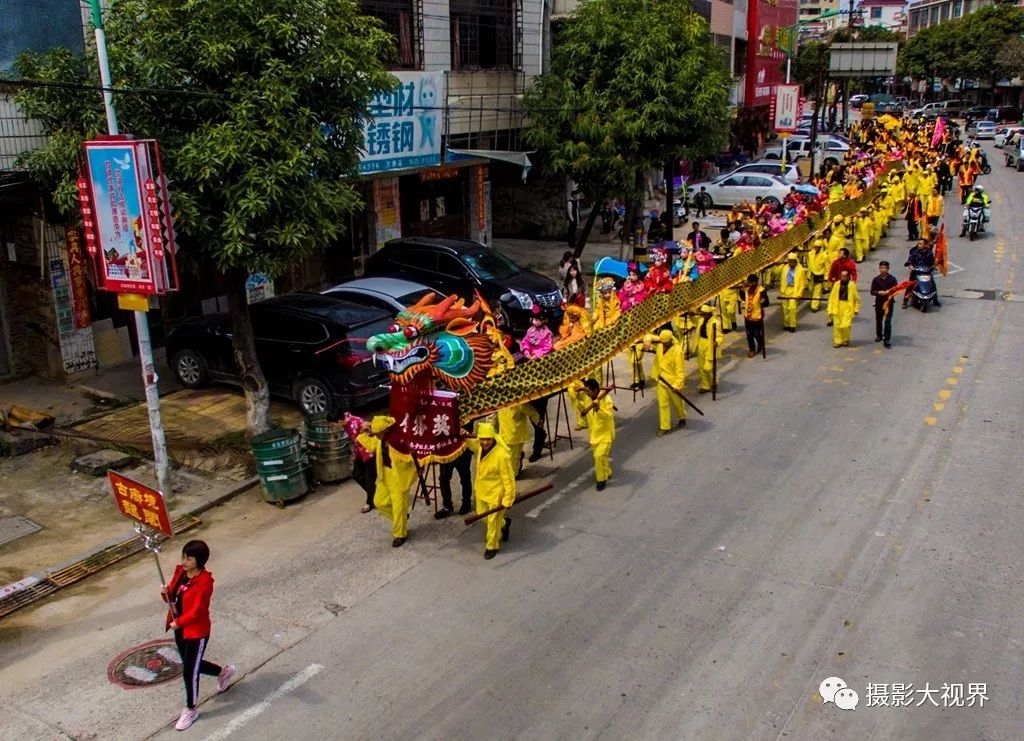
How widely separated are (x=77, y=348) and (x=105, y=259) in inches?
184

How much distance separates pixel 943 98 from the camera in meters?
100

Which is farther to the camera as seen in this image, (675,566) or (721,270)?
(721,270)

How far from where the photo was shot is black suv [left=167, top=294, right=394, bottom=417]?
12.6m

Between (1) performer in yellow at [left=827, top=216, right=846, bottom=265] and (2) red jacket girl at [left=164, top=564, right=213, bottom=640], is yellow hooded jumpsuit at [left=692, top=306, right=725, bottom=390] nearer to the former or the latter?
(1) performer in yellow at [left=827, top=216, right=846, bottom=265]

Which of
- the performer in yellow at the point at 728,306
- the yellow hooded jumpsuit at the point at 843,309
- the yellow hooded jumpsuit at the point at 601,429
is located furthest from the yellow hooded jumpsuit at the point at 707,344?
the yellow hooded jumpsuit at the point at 601,429

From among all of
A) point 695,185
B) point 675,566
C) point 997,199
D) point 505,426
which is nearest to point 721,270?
point 505,426

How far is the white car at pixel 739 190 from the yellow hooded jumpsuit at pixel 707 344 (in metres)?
18.0

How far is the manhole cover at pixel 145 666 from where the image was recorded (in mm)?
7430

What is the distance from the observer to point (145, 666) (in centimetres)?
762

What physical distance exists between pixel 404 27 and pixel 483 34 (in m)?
2.88

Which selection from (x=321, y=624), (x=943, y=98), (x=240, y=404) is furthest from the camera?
(x=943, y=98)

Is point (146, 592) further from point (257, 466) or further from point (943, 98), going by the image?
A: point (943, 98)

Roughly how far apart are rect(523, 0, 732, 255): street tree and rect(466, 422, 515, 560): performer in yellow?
12.3 meters

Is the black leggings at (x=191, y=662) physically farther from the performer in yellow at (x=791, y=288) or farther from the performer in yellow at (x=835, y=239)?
the performer in yellow at (x=835, y=239)
